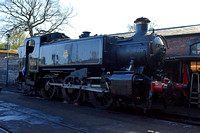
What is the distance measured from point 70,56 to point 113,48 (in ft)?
7.08

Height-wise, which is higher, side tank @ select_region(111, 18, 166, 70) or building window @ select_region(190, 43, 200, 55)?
building window @ select_region(190, 43, 200, 55)

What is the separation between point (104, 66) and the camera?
822cm

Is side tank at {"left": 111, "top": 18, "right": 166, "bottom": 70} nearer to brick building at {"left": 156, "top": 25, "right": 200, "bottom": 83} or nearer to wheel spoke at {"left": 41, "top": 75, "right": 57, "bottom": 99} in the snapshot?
wheel spoke at {"left": 41, "top": 75, "right": 57, "bottom": 99}

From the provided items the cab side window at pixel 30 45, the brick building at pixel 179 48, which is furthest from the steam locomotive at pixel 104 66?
the brick building at pixel 179 48

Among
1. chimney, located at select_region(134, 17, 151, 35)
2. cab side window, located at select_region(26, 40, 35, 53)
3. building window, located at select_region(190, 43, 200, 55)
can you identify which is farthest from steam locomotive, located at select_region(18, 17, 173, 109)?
building window, located at select_region(190, 43, 200, 55)

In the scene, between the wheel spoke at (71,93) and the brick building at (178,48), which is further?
the brick building at (178,48)

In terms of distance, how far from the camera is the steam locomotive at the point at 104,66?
7.12m

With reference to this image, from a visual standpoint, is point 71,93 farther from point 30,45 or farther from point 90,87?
point 30,45

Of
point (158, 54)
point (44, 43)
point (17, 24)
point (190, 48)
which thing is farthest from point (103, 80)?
point (17, 24)

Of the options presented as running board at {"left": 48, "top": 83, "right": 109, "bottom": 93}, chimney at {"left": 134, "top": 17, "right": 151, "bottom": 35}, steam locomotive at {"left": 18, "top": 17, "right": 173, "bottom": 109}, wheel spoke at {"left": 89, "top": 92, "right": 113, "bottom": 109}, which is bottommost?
wheel spoke at {"left": 89, "top": 92, "right": 113, "bottom": 109}

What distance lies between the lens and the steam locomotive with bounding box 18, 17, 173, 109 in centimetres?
712

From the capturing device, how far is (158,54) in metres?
7.80

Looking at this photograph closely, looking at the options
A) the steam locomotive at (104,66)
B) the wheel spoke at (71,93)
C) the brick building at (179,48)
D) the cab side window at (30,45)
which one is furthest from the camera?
the cab side window at (30,45)

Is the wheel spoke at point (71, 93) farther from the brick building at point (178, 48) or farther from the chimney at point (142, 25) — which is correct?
the brick building at point (178, 48)
